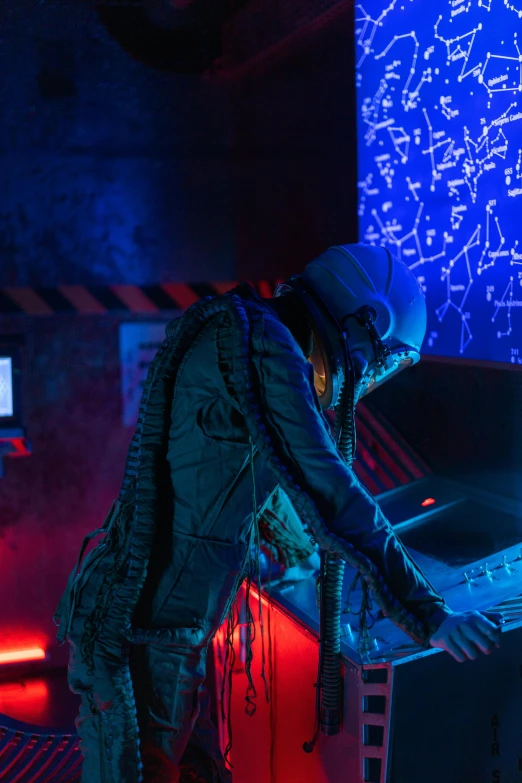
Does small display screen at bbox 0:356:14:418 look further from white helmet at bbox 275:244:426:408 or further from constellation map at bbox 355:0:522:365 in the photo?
white helmet at bbox 275:244:426:408

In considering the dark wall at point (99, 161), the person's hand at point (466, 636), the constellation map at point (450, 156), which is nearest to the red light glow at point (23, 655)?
the dark wall at point (99, 161)

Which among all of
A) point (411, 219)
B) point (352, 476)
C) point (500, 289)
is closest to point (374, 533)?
point (352, 476)

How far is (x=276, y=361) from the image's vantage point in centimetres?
119

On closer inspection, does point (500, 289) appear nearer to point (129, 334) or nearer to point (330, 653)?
point (330, 653)

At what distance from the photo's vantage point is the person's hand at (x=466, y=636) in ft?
3.61

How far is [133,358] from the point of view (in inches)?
124

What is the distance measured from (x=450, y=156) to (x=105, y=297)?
163 cm

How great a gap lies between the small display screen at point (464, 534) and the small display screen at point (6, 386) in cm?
174

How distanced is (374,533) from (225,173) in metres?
2.44

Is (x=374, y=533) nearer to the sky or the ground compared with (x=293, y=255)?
nearer to the ground

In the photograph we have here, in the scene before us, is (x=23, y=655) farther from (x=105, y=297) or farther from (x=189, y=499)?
(x=189, y=499)

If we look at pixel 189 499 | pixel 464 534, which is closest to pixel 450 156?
pixel 464 534

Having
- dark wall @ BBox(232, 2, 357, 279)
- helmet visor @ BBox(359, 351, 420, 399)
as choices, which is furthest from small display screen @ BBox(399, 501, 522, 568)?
dark wall @ BBox(232, 2, 357, 279)

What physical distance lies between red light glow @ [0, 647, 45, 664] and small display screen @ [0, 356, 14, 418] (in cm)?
102
